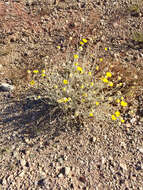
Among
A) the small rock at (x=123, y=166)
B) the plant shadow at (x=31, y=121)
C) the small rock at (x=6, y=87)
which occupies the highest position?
the small rock at (x=6, y=87)

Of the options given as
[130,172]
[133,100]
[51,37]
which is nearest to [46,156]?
[130,172]

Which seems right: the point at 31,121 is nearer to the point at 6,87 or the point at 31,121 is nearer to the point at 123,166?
the point at 6,87

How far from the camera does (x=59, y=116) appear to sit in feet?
8.42

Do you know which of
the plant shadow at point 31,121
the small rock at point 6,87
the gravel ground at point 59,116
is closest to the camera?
the gravel ground at point 59,116

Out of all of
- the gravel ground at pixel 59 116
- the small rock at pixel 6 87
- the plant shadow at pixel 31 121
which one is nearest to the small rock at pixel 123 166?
the gravel ground at pixel 59 116

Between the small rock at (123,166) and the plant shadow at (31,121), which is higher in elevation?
the plant shadow at (31,121)

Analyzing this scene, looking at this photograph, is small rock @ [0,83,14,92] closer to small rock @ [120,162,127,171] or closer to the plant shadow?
the plant shadow

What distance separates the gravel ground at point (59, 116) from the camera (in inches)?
84.3

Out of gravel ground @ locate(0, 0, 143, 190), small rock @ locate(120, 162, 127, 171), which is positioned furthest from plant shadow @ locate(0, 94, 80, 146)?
small rock @ locate(120, 162, 127, 171)

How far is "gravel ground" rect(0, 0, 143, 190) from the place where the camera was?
2.14 meters

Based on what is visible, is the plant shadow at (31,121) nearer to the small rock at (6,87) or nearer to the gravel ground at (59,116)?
the gravel ground at (59,116)

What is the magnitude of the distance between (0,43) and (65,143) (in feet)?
7.48

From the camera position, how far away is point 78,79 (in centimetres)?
257

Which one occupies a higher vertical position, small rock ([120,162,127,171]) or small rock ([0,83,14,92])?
small rock ([0,83,14,92])
